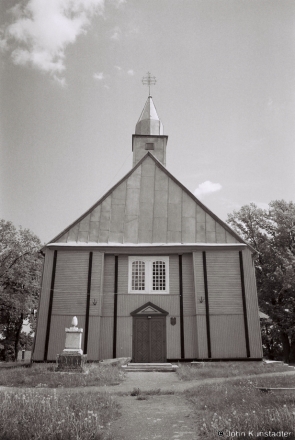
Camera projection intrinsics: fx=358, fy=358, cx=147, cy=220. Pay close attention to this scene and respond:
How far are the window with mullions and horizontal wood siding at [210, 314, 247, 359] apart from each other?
3.33 meters

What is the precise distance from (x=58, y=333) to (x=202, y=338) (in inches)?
302

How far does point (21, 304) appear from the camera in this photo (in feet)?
→ 117

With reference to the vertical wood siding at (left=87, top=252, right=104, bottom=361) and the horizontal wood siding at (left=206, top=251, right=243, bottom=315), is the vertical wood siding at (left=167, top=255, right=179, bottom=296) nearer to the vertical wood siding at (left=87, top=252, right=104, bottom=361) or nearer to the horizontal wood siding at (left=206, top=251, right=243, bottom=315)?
the horizontal wood siding at (left=206, top=251, right=243, bottom=315)

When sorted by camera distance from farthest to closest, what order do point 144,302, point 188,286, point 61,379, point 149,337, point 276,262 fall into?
point 276,262
point 188,286
point 144,302
point 149,337
point 61,379

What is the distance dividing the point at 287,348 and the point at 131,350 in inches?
772

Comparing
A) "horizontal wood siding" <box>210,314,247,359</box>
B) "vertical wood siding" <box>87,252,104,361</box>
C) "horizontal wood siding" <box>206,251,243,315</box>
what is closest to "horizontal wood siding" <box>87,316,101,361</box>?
"vertical wood siding" <box>87,252,104,361</box>

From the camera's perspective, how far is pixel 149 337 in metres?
19.8

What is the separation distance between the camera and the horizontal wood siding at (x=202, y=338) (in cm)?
1869

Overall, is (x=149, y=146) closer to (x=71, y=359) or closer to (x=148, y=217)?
(x=148, y=217)

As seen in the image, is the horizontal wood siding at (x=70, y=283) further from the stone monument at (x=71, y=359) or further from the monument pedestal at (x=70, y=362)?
the monument pedestal at (x=70, y=362)

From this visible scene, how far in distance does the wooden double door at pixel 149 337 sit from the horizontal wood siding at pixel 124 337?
28cm

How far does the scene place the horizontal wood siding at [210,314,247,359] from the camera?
18750 millimetres

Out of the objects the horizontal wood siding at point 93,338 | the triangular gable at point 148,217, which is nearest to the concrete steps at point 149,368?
the horizontal wood siding at point 93,338

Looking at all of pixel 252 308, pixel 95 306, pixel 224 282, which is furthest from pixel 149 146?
pixel 252 308
